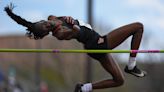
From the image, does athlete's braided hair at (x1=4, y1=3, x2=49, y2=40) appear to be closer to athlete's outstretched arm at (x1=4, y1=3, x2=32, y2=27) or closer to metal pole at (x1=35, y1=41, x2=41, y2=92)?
athlete's outstretched arm at (x1=4, y1=3, x2=32, y2=27)

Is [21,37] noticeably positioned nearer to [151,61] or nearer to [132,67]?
[151,61]

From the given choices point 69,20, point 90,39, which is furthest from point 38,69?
point 69,20

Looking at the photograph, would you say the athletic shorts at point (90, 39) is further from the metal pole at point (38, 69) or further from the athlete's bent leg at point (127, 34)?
the metal pole at point (38, 69)

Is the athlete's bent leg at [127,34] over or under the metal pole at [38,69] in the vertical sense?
over

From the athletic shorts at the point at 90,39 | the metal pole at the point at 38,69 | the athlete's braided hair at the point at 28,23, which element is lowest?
the metal pole at the point at 38,69

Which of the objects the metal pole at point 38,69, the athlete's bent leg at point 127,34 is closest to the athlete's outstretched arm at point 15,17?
the athlete's bent leg at point 127,34

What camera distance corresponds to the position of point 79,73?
40.4 meters

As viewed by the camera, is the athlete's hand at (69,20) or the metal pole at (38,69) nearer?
the athlete's hand at (69,20)

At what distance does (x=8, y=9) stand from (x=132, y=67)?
1980 millimetres

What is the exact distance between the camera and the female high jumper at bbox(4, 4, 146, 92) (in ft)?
34.3

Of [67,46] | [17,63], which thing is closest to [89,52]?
[67,46]

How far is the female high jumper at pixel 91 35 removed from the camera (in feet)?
34.3

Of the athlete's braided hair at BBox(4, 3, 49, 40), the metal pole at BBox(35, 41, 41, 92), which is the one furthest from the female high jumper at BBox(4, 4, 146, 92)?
the metal pole at BBox(35, 41, 41, 92)

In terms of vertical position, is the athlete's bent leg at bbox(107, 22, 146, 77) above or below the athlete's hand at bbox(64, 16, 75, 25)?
below
